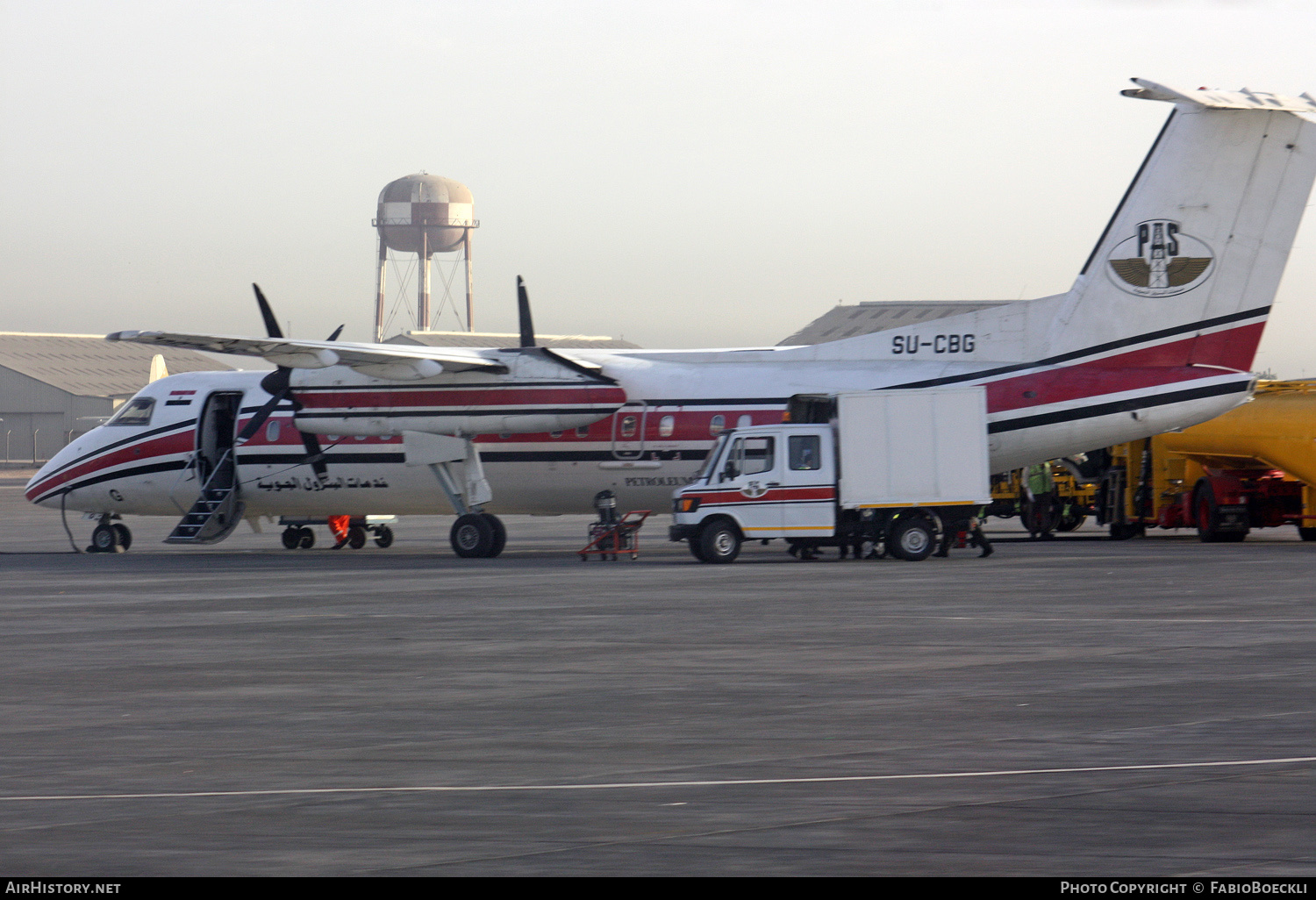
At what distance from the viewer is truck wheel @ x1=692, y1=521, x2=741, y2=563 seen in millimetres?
24125

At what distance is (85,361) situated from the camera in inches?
4451

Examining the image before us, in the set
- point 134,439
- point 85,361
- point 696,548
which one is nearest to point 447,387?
point 696,548

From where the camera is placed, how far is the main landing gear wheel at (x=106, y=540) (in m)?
30.2

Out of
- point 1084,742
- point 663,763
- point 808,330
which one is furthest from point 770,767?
point 808,330

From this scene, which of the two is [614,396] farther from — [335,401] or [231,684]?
[231,684]

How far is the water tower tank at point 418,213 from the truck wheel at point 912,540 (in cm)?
12830

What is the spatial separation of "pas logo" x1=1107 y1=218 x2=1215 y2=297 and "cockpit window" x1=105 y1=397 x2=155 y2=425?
18773 millimetres

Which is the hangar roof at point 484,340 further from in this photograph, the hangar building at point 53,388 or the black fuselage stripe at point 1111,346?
the black fuselage stripe at point 1111,346

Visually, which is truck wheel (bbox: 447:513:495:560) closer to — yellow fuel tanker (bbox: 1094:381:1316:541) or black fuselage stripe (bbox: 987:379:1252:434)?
black fuselage stripe (bbox: 987:379:1252:434)

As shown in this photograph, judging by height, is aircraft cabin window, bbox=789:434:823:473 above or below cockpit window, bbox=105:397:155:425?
below

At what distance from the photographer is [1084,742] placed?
8.38 m

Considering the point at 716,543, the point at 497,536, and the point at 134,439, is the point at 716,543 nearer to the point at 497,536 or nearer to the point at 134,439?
the point at 497,536

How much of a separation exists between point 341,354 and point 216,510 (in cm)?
494

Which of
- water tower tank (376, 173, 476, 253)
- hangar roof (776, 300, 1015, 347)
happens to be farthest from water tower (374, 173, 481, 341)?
hangar roof (776, 300, 1015, 347)
